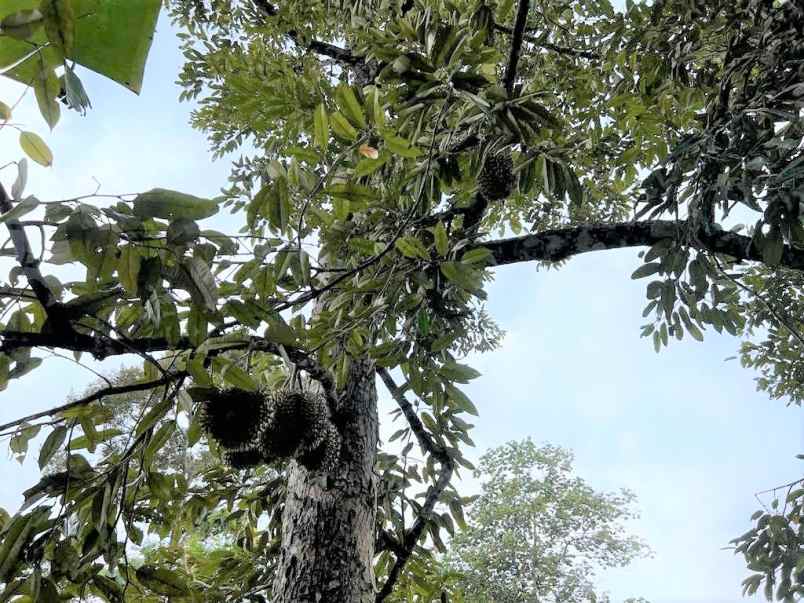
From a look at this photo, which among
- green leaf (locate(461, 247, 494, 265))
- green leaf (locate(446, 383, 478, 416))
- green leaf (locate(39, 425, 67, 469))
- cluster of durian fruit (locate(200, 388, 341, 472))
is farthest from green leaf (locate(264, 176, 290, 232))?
green leaf (locate(446, 383, 478, 416))

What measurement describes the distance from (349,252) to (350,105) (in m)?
0.58

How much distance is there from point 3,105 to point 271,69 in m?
1.54

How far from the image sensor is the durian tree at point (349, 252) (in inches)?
31.2

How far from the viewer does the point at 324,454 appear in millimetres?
1450

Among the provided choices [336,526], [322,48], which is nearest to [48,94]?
[336,526]

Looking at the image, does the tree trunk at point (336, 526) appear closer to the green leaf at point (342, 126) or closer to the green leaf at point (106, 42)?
the green leaf at point (342, 126)

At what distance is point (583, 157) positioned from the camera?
2.57m

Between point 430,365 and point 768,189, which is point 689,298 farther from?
point 430,365

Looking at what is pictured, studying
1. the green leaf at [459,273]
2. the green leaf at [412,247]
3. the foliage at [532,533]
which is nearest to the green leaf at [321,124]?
the green leaf at [412,247]

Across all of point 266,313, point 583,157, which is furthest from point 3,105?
point 583,157

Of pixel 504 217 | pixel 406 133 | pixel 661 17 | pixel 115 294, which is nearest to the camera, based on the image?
pixel 115 294

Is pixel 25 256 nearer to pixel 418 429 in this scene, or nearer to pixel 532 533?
pixel 418 429

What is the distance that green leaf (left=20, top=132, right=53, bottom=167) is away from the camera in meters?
0.74

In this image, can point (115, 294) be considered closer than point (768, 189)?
Yes
